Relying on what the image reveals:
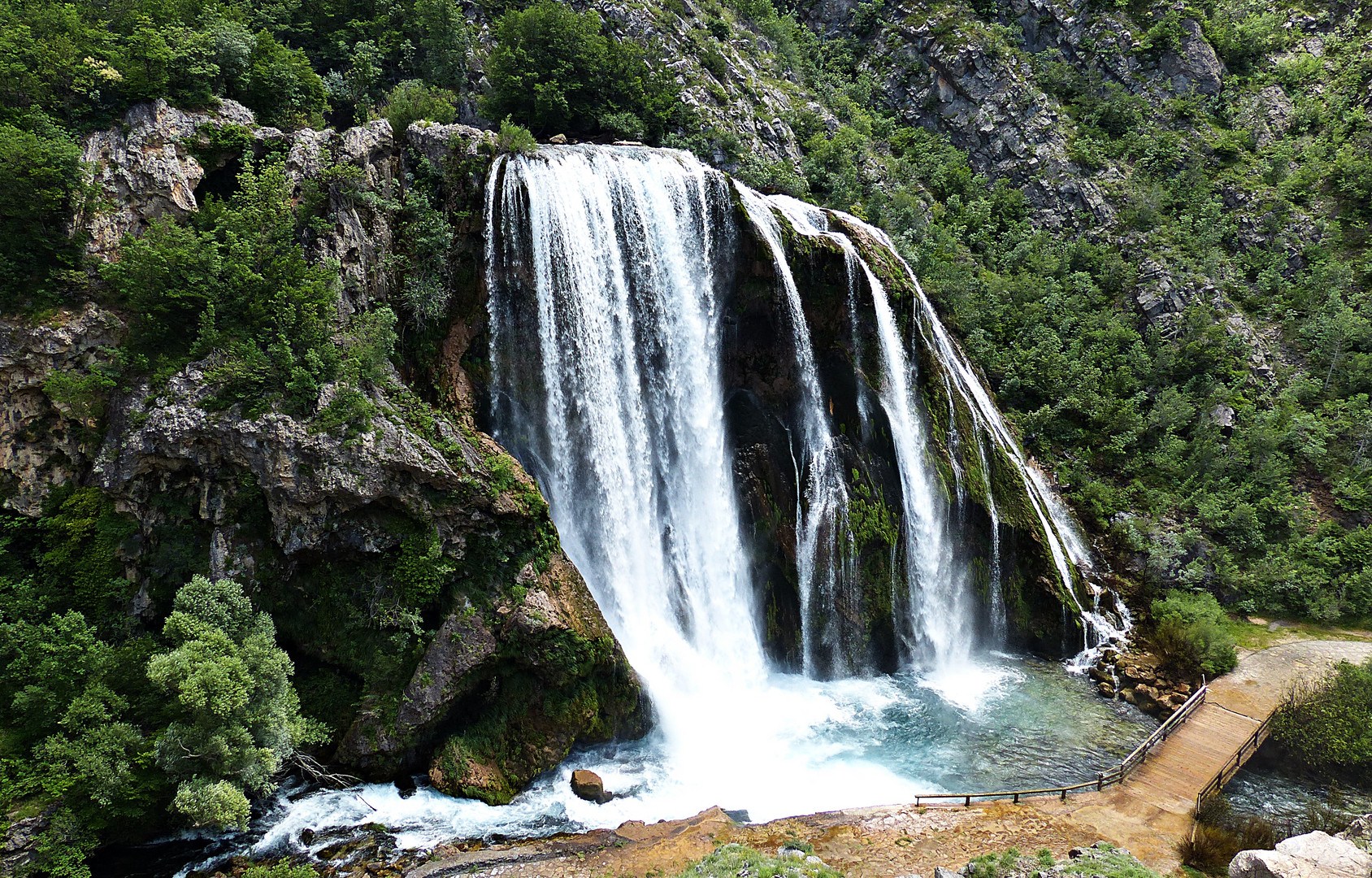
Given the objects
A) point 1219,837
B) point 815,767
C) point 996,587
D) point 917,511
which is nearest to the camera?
point 1219,837

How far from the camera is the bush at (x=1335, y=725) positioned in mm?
15375

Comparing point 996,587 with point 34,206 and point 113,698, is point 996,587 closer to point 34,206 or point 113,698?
point 113,698

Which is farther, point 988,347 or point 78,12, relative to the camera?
point 988,347

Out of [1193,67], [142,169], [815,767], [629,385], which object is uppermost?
[1193,67]

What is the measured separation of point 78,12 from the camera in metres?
16.5

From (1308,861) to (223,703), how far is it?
62.8 ft

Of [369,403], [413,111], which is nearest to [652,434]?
[369,403]

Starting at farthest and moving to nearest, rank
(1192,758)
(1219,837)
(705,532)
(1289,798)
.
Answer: (705,532), (1192,758), (1289,798), (1219,837)

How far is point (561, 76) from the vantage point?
2655cm

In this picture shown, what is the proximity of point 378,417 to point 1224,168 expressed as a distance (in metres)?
49.9

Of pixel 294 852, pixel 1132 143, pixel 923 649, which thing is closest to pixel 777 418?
pixel 923 649

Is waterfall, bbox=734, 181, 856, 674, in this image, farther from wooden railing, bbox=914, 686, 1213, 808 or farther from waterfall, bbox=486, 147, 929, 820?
wooden railing, bbox=914, 686, 1213, 808

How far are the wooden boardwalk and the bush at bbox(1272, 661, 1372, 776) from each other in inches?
34.2

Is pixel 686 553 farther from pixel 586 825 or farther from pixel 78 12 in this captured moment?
pixel 78 12
